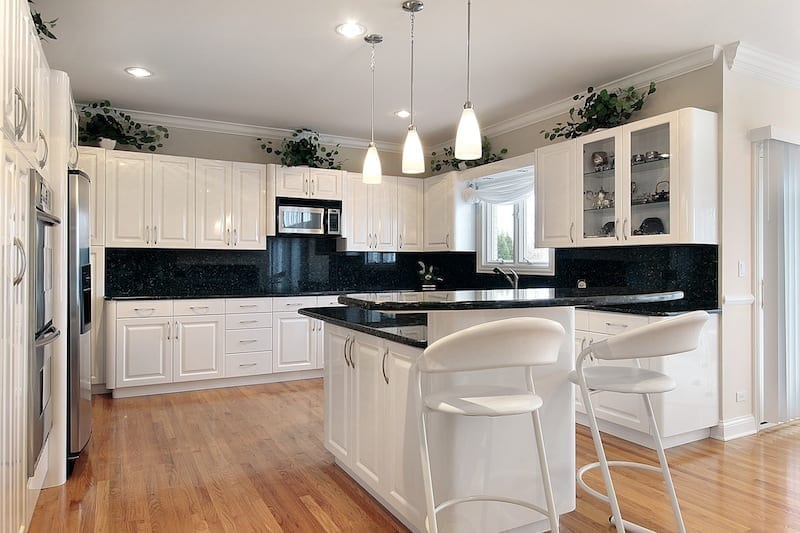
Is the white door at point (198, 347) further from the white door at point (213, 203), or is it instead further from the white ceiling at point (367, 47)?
the white ceiling at point (367, 47)

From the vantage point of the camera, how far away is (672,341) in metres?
2.10

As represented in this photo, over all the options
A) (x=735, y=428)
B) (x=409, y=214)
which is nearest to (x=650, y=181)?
(x=735, y=428)

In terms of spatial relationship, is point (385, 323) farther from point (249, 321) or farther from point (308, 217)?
point (308, 217)

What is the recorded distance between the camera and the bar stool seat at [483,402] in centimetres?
180

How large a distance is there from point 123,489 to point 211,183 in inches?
120

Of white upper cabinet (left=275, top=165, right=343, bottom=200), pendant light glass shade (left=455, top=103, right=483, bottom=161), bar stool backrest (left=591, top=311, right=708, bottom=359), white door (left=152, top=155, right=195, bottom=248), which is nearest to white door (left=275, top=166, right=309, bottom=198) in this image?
white upper cabinet (left=275, top=165, right=343, bottom=200)

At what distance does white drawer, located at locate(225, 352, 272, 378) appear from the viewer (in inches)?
199

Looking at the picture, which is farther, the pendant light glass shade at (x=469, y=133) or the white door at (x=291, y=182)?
the white door at (x=291, y=182)

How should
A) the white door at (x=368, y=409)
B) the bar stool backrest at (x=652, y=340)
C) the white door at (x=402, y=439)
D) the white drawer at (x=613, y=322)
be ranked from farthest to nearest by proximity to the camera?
the white drawer at (x=613, y=322) → the white door at (x=368, y=409) → the white door at (x=402, y=439) → the bar stool backrest at (x=652, y=340)

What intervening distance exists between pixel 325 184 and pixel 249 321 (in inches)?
61.6

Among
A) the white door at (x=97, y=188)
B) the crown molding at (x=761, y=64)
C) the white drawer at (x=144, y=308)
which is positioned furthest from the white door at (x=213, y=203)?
the crown molding at (x=761, y=64)

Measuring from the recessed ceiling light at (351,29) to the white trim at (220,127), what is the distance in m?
2.46

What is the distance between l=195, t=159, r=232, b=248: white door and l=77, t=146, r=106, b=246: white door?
759 millimetres

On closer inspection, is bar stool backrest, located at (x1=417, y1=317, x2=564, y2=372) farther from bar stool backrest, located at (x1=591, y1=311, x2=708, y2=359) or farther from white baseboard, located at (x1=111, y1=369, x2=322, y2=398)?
white baseboard, located at (x1=111, y1=369, x2=322, y2=398)
